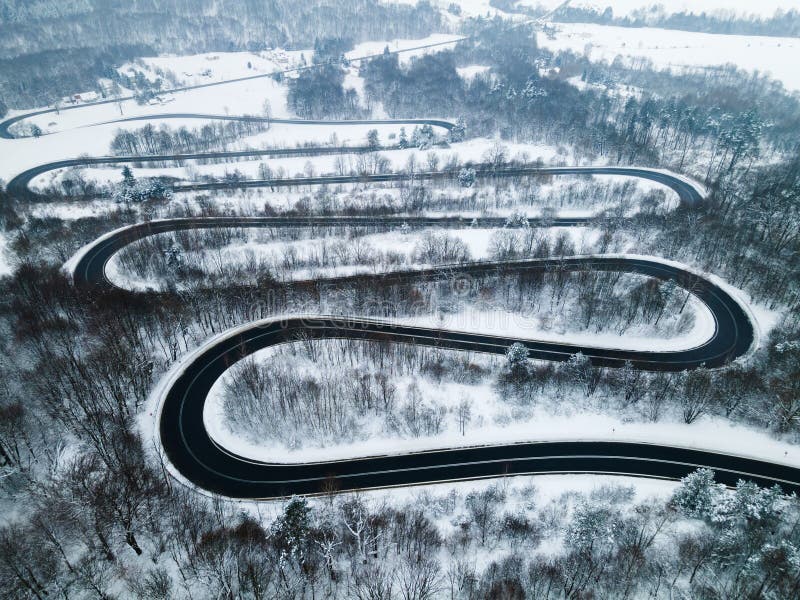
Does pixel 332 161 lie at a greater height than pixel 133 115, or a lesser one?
lesser

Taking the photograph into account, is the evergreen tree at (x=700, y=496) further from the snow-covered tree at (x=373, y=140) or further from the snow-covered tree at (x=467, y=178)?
the snow-covered tree at (x=373, y=140)

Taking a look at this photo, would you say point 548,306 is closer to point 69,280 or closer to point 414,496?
point 414,496

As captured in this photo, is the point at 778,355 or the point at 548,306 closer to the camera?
the point at 778,355

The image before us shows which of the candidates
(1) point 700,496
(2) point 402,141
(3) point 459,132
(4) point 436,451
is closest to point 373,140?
(2) point 402,141

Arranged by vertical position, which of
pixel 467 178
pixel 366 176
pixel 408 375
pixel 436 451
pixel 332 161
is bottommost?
pixel 436 451

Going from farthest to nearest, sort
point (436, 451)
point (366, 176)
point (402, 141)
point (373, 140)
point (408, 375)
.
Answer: point (373, 140) → point (402, 141) → point (366, 176) → point (408, 375) → point (436, 451)

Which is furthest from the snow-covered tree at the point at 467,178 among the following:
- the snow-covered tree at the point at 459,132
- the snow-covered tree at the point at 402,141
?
the snow-covered tree at the point at 459,132

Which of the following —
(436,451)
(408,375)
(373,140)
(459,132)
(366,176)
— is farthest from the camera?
(459,132)

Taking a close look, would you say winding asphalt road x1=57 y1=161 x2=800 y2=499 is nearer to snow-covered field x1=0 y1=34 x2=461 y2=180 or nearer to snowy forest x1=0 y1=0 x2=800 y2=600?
snowy forest x1=0 y1=0 x2=800 y2=600

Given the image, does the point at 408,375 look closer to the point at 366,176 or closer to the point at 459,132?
the point at 366,176

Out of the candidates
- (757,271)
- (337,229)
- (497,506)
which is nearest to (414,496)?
(497,506)
